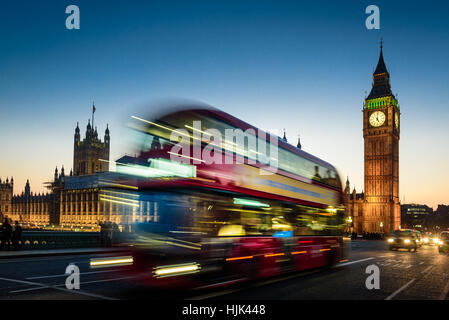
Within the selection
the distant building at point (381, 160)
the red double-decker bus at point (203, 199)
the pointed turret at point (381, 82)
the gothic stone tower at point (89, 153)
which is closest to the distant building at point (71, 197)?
the gothic stone tower at point (89, 153)

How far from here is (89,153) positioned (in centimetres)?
13762

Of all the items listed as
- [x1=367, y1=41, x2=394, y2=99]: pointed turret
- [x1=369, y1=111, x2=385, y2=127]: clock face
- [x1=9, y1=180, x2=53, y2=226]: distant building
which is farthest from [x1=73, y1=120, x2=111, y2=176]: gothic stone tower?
[x1=367, y1=41, x2=394, y2=99]: pointed turret

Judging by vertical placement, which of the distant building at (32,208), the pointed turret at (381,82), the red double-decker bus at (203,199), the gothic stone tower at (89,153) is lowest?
the distant building at (32,208)

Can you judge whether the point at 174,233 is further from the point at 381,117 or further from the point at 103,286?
the point at 381,117

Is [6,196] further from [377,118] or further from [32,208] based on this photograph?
[377,118]

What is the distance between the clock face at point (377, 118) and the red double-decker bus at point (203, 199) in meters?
84.6

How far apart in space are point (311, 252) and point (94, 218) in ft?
360

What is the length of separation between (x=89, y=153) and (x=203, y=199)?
5361 inches

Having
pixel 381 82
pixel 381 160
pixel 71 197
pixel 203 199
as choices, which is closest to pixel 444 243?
pixel 203 199

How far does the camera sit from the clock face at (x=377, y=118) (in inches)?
3529

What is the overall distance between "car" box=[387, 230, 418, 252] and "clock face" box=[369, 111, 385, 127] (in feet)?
212

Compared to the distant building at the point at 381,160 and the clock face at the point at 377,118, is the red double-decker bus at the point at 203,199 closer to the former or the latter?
the distant building at the point at 381,160

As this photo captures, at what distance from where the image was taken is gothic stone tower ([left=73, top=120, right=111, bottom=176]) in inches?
5408

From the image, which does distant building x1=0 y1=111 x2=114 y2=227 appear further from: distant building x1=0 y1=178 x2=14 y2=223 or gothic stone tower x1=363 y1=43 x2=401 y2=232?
gothic stone tower x1=363 y1=43 x2=401 y2=232
